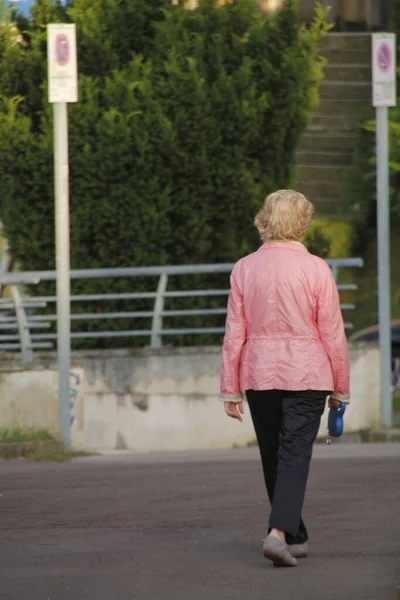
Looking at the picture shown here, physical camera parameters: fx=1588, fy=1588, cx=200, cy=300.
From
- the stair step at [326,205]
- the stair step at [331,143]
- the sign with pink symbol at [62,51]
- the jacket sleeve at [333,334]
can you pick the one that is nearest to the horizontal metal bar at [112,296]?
the sign with pink symbol at [62,51]

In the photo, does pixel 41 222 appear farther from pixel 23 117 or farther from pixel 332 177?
pixel 332 177

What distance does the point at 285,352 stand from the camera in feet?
21.8

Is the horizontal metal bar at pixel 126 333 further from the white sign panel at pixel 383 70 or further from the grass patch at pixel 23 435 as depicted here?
the white sign panel at pixel 383 70

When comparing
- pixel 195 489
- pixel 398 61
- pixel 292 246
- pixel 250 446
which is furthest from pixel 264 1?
pixel 292 246

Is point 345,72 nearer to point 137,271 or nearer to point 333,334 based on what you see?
point 137,271

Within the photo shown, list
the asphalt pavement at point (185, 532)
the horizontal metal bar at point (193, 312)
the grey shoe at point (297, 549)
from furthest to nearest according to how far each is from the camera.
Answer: the horizontal metal bar at point (193, 312), the grey shoe at point (297, 549), the asphalt pavement at point (185, 532)

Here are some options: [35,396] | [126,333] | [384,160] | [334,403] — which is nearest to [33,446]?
[35,396]

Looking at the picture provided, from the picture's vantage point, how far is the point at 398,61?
24.5m

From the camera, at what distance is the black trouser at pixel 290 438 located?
21.7 ft

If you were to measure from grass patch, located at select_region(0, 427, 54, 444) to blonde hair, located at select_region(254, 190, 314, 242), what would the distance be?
6204 millimetres

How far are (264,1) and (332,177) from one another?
128 inches

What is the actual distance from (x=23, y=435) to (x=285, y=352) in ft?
21.3

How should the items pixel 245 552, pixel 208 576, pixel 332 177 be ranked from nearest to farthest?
1. pixel 208 576
2. pixel 245 552
3. pixel 332 177

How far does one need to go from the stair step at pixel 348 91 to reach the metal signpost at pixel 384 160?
12.3 meters
